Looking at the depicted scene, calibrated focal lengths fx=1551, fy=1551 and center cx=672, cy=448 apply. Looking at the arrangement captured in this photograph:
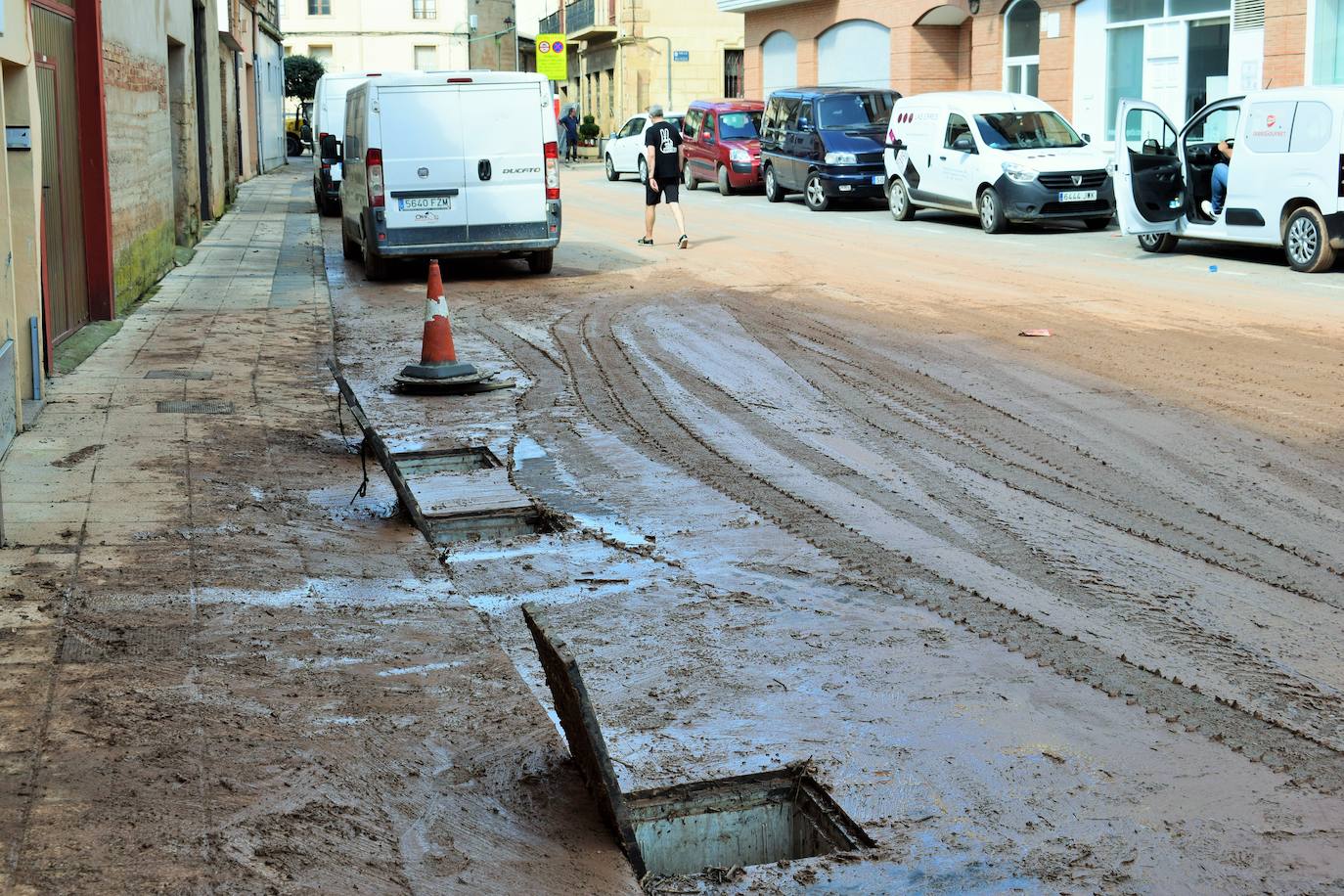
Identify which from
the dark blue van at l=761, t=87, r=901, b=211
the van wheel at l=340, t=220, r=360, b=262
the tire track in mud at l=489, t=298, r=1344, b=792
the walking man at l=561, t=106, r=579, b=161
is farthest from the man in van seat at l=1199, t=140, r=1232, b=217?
the walking man at l=561, t=106, r=579, b=161

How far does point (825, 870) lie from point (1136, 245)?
16.8 metres

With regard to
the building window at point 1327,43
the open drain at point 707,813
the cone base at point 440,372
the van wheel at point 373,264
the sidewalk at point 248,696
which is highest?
the building window at point 1327,43

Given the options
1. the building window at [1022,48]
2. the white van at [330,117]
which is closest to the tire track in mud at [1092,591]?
the white van at [330,117]

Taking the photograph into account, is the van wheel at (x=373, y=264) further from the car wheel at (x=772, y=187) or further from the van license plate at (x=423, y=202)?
the car wheel at (x=772, y=187)

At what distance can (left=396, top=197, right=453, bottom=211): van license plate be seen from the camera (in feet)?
51.3

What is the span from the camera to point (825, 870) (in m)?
3.64

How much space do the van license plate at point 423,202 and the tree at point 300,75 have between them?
52363 mm

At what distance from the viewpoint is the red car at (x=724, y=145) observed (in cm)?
2969

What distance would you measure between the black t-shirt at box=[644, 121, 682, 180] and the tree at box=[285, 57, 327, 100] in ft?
160

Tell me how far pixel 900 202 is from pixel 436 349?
15.0m

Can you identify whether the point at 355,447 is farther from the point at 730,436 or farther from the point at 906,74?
the point at 906,74

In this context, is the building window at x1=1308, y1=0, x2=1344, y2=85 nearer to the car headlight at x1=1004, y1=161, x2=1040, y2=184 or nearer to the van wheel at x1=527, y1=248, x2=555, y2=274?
the car headlight at x1=1004, y1=161, x2=1040, y2=184

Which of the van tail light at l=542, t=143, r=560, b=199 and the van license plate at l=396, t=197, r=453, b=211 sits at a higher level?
the van tail light at l=542, t=143, r=560, b=199

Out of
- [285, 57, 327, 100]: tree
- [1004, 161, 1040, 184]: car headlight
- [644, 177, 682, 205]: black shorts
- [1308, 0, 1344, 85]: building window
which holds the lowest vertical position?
[644, 177, 682, 205]: black shorts
